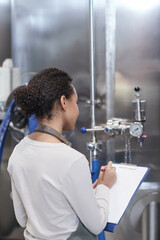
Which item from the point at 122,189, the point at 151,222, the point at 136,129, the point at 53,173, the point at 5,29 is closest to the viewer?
the point at 53,173

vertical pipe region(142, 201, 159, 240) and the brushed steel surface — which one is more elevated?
the brushed steel surface

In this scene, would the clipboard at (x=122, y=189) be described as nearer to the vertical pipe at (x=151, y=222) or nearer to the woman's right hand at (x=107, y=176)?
the woman's right hand at (x=107, y=176)

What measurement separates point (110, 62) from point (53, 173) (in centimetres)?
82

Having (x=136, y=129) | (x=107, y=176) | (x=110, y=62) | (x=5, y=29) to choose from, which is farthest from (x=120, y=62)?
(x=5, y=29)

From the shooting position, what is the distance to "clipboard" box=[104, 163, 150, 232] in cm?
107

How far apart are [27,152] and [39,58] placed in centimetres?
110

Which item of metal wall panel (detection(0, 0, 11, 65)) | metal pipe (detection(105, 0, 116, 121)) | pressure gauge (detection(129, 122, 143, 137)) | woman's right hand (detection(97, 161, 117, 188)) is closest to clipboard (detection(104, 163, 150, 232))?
woman's right hand (detection(97, 161, 117, 188))

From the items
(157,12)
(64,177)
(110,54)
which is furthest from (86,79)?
(64,177)

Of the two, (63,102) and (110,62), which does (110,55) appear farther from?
(63,102)

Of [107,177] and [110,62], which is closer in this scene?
[107,177]

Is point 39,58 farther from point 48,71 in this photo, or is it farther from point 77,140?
point 48,71

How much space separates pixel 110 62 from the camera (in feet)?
5.07

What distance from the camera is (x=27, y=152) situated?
921mm

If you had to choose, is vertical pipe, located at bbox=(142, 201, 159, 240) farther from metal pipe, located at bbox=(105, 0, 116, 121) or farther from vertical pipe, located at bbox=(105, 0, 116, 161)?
A: metal pipe, located at bbox=(105, 0, 116, 121)
